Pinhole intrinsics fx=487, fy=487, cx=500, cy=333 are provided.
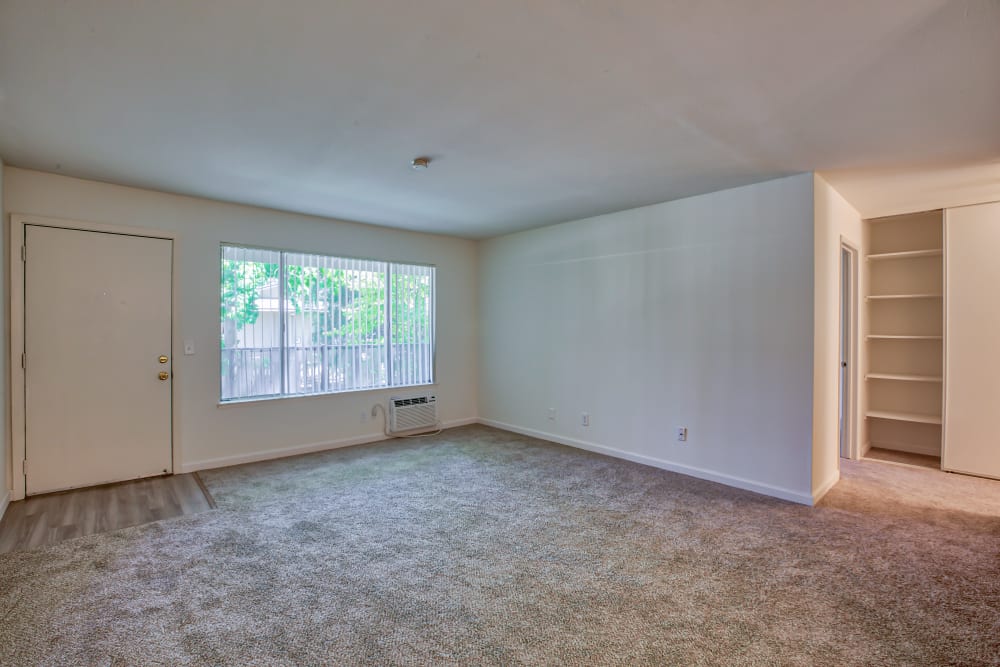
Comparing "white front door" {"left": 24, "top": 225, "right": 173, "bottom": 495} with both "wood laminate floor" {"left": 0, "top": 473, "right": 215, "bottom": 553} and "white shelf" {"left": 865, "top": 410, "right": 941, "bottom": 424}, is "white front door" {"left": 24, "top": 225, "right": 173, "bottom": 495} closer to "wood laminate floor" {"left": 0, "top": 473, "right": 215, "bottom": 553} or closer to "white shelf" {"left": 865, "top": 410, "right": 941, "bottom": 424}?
"wood laminate floor" {"left": 0, "top": 473, "right": 215, "bottom": 553}

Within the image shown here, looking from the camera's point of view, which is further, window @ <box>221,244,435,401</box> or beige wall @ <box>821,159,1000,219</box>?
window @ <box>221,244,435,401</box>

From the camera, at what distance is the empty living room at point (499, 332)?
193 centimetres

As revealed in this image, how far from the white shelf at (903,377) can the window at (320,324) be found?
4.66m

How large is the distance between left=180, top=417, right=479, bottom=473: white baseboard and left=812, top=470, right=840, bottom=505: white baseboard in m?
4.01

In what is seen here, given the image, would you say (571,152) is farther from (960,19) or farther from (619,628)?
(619,628)

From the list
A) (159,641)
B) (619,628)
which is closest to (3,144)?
(159,641)

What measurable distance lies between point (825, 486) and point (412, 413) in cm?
393

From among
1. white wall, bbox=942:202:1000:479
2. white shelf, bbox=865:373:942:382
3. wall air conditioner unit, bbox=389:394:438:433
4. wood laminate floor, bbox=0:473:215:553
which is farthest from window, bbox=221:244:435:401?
white wall, bbox=942:202:1000:479

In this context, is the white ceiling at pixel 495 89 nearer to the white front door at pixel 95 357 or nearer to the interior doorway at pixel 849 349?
the white front door at pixel 95 357

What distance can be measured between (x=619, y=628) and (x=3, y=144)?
14.4 feet

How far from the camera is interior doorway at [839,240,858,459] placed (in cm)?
464

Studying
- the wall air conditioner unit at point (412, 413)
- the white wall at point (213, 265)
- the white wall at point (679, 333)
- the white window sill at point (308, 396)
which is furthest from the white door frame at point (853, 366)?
the white wall at point (213, 265)

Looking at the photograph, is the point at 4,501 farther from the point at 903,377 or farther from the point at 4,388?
the point at 903,377

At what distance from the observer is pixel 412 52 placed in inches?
77.2
